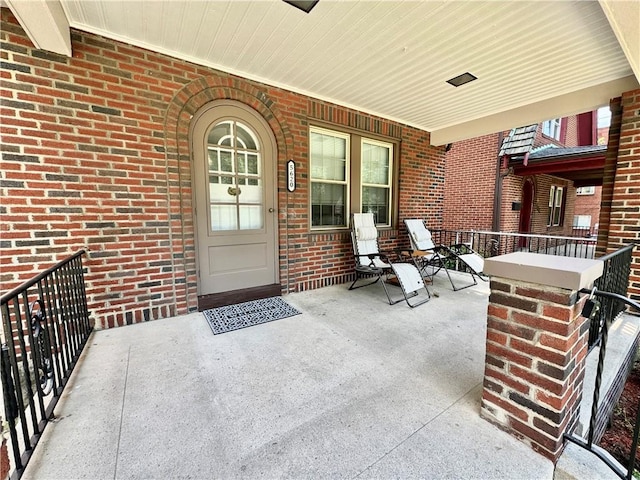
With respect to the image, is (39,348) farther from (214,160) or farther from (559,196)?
(559,196)

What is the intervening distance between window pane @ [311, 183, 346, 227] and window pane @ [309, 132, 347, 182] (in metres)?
0.14

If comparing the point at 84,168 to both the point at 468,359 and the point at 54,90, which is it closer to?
the point at 54,90

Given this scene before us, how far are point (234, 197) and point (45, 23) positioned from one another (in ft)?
6.18

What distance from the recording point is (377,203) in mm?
4699

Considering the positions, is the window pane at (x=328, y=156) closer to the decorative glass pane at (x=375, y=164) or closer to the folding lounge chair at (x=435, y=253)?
the decorative glass pane at (x=375, y=164)

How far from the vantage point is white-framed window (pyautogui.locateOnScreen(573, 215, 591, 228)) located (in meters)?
11.6

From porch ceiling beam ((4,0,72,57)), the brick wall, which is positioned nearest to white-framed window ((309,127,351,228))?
porch ceiling beam ((4,0,72,57))

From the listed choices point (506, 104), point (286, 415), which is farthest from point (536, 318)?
point (506, 104)

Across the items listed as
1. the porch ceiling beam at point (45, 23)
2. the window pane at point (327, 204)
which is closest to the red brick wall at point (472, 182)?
the window pane at point (327, 204)

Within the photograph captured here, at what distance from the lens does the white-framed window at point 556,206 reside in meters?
9.52

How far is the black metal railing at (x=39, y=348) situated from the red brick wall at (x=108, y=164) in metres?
0.27

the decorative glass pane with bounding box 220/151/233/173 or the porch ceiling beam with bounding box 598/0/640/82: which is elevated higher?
the porch ceiling beam with bounding box 598/0/640/82

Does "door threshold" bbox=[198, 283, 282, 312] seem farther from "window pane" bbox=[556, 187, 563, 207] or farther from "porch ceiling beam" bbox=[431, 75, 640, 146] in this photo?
"window pane" bbox=[556, 187, 563, 207]

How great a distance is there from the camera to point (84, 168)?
245 centimetres
